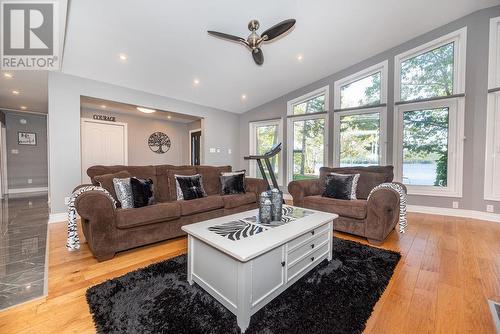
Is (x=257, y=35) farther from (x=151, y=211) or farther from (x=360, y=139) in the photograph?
(x=360, y=139)

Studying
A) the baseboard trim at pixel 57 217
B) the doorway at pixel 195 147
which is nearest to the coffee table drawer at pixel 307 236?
the baseboard trim at pixel 57 217

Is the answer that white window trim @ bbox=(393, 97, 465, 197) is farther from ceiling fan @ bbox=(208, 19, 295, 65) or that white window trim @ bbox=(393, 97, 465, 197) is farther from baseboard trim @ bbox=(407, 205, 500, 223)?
ceiling fan @ bbox=(208, 19, 295, 65)

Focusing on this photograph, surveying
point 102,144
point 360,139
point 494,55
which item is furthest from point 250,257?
point 102,144

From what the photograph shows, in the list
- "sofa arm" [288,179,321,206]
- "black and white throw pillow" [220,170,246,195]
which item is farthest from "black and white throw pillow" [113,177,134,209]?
"sofa arm" [288,179,321,206]

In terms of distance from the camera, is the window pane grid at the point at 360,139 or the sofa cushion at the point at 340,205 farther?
the window pane grid at the point at 360,139

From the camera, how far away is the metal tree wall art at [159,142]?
644 cm

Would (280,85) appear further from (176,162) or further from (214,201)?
(176,162)

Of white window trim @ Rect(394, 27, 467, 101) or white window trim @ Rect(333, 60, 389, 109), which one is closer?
white window trim @ Rect(394, 27, 467, 101)

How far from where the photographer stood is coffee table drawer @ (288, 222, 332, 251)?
1.54m

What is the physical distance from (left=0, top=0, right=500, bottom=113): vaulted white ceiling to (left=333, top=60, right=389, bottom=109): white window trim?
26 centimetres

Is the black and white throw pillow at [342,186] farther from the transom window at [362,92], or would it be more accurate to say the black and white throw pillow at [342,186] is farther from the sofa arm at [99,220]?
the sofa arm at [99,220]

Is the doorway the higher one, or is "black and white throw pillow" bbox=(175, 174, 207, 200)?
the doorway

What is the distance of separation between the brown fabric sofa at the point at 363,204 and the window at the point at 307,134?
162cm

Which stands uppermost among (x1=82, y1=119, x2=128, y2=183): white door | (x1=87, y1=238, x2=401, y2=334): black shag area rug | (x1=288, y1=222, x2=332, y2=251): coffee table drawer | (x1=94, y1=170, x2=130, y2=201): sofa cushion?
(x1=82, y1=119, x2=128, y2=183): white door
